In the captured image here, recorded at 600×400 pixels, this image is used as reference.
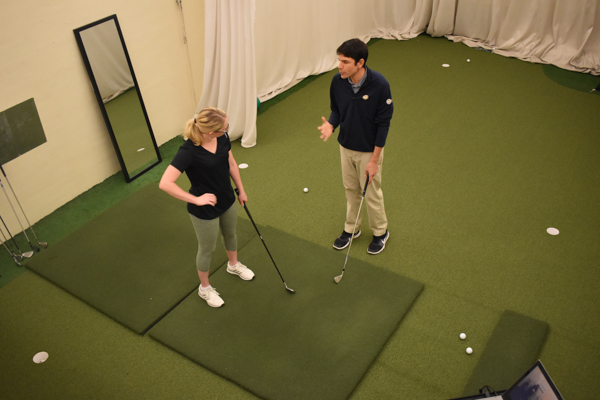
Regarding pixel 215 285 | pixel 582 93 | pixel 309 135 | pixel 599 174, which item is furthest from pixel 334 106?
pixel 582 93

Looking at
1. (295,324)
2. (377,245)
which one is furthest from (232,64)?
(295,324)

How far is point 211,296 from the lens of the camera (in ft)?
10.7

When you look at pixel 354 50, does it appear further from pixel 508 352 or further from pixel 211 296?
pixel 508 352

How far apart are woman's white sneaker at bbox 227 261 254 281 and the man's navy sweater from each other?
1090 mm

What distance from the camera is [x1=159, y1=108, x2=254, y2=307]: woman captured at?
2.59 m

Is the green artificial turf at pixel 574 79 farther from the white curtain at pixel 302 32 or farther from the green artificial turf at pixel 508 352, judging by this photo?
the green artificial turf at pixel 508 352

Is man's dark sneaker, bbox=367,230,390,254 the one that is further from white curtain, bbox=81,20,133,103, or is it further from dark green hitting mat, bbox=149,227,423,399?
white curtain, bbox=81,20,133,103

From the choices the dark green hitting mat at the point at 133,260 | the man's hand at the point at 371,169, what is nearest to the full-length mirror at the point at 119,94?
the dark green hitting mat at the point at 133,260

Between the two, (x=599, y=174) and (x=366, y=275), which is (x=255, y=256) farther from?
(x=599, y=174)

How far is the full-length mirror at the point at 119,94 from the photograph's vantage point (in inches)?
157

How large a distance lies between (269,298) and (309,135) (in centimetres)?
225

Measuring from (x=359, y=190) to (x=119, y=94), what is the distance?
2.26 m

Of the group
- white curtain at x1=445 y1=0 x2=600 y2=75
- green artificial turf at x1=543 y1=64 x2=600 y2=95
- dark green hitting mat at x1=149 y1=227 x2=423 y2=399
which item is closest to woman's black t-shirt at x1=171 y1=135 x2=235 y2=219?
dark green hitting mat at x1=149 y1=227 x2=423 y2=399

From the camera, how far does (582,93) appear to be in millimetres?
5641
